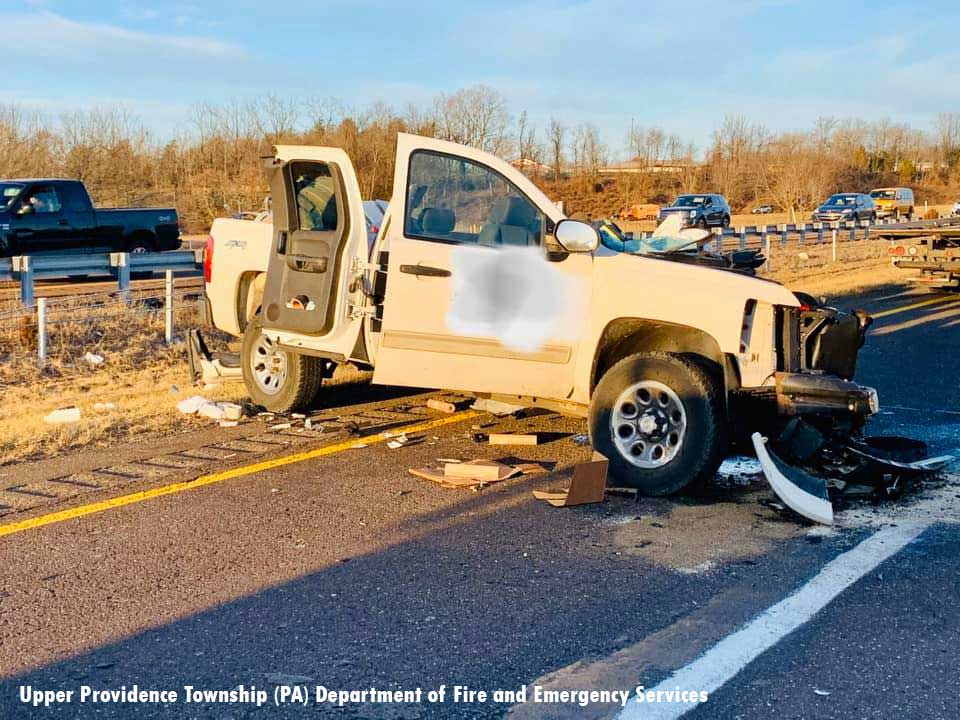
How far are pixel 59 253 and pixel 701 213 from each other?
24.9m

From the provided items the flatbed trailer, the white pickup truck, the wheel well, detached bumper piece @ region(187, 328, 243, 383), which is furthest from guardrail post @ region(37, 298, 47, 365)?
the flatbed trailer

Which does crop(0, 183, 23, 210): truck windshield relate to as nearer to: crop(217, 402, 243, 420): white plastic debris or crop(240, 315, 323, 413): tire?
crop(240, 315, 323, 413): tire

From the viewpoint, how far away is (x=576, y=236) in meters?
6.50

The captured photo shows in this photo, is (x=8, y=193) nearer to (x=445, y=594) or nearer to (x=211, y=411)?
(x=211, y=411)


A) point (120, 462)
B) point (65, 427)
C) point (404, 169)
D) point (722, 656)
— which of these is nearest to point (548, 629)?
point (722, 656)

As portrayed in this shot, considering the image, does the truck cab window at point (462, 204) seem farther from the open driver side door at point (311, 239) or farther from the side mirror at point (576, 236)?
the open driver side door at point (311, 239)

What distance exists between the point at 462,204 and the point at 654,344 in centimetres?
155

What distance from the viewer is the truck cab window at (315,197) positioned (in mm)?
7836

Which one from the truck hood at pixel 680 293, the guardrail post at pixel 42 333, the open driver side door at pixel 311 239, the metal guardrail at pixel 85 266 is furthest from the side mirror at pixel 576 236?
the metal guardrail at pixel 85 266

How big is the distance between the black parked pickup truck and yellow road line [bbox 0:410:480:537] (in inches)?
540

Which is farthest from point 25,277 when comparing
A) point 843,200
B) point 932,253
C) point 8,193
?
point 843,200

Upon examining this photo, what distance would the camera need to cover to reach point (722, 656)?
4059 millimetres

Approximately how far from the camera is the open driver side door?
24.6 feet

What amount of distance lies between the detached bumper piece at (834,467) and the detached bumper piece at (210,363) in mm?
4755
